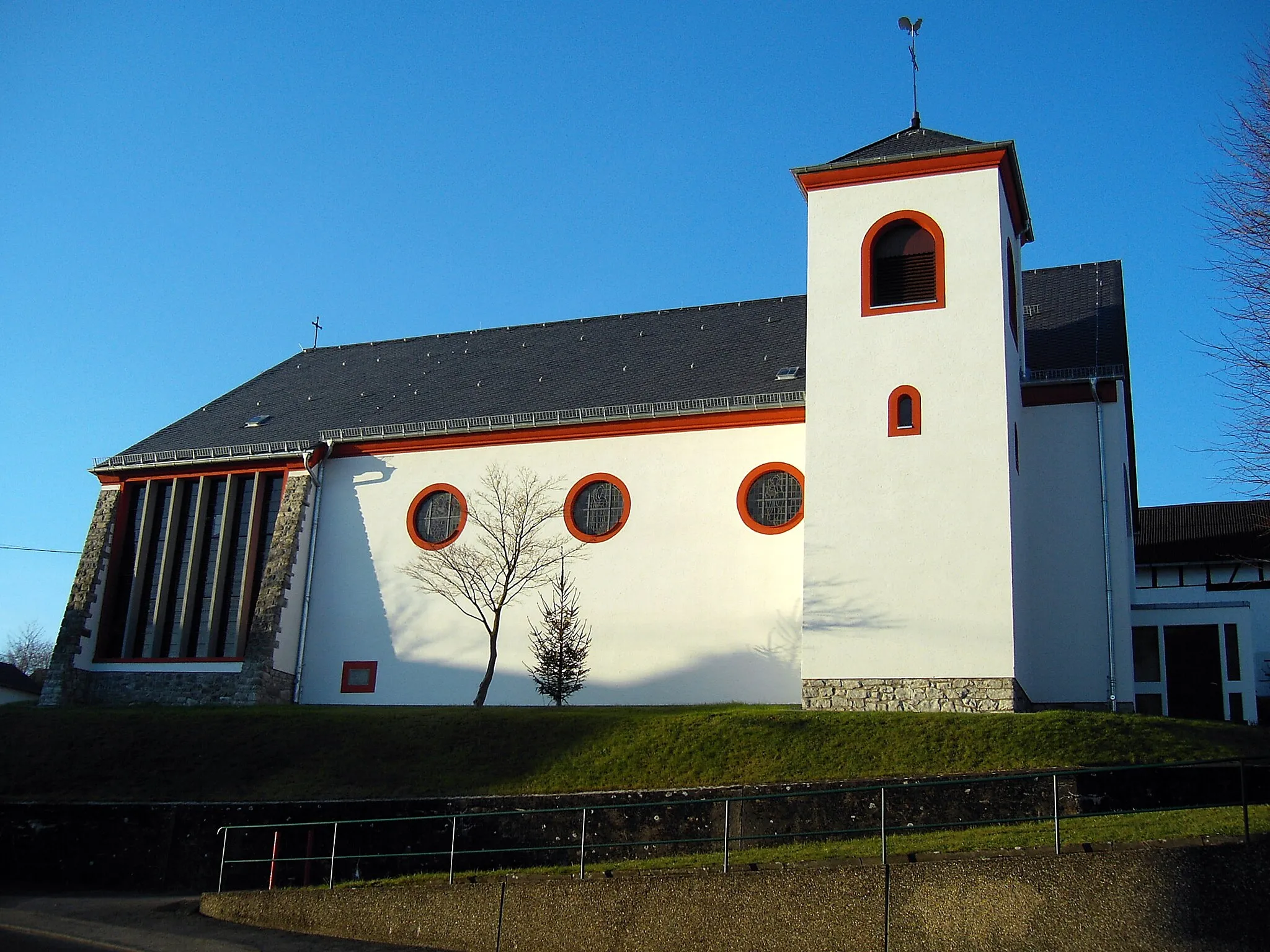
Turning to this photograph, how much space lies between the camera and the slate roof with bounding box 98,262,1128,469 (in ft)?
84.6

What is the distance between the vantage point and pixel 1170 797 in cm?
1534

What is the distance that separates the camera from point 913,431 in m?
21.5

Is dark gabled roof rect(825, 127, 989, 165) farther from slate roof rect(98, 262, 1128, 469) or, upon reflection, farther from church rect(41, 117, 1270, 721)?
slate roof rect(98, 262, 1128, 469)

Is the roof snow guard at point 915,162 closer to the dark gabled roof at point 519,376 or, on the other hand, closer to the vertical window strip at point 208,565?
the dark gabled roof at point 519,376

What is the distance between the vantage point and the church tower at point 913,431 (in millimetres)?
20406

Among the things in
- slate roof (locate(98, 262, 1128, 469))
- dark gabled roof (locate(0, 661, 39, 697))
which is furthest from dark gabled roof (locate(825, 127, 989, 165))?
dark gabled roof (locate(0, 661, 39, 697))

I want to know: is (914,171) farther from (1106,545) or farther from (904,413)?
(1106,545)

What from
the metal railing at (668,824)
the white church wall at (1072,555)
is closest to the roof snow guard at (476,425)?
the white church wall at (1072,555)

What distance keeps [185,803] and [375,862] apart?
3.40 m

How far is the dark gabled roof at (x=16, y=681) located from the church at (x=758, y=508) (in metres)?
23.8

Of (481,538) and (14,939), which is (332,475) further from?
(14,939)

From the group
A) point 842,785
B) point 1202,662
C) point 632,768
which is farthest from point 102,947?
point 1202,662

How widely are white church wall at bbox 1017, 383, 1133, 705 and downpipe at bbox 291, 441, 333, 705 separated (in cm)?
1449

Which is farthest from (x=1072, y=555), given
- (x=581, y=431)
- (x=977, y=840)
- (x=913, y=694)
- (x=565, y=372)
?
(x=565, y=372)
